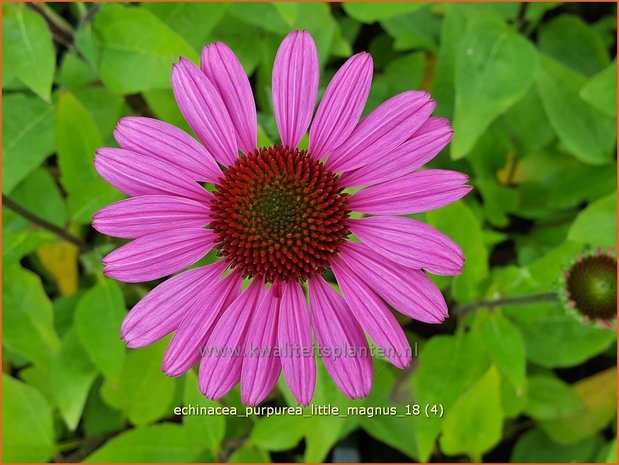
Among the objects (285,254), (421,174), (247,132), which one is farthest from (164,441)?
(421,174)

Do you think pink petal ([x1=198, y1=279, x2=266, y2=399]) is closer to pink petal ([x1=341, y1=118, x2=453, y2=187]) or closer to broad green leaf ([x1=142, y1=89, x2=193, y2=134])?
pink petal ([x1=341, y1=118, x2=453, y2=187])

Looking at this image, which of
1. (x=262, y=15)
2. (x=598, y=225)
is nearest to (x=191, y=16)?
(x=262, y=15)

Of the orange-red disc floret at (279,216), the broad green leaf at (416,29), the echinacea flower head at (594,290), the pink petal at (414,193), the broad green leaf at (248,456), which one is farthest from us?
the broad green leaf at (416,29)

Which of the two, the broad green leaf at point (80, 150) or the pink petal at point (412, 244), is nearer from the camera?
the pink petal at point (412, 244)

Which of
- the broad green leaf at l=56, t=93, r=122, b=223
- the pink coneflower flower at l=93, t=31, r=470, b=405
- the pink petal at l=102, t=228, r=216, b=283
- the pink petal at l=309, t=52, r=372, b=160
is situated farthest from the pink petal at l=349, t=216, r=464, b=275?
the broad green leaf at l=56, t=93, r=122, b=223

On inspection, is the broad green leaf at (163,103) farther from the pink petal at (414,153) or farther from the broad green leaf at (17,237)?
the pink petal at (414,153)

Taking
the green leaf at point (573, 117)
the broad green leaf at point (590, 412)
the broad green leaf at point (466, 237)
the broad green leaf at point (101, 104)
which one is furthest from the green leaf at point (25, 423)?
the green leaf at point (573, 117)

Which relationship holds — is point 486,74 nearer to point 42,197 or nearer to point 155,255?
point 155,255

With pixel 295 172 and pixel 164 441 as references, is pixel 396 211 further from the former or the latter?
pixel 164 441
